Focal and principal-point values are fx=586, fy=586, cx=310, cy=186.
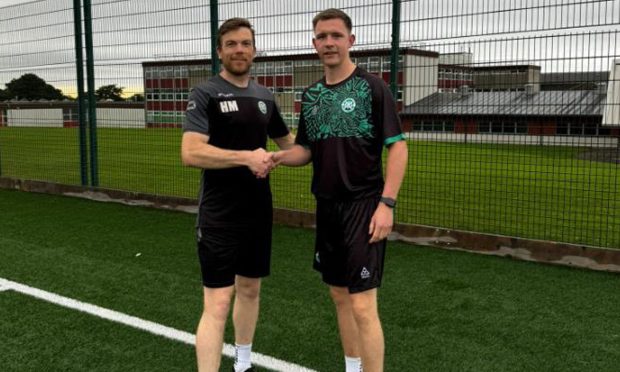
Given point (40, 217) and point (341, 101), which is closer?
point (341, 101)

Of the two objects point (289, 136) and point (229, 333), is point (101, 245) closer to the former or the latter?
point (229, 333)

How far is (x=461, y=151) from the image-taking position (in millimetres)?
7242

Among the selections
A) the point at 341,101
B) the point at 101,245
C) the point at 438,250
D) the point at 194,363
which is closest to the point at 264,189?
the point at 341,101

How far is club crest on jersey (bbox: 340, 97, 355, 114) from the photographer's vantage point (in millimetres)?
2822

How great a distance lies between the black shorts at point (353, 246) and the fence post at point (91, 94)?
791 centimetres

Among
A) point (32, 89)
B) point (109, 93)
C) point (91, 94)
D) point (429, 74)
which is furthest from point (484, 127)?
point (32, 89)

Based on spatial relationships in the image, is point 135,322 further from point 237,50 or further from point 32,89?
point 32,89

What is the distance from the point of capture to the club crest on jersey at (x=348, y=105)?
282 cm

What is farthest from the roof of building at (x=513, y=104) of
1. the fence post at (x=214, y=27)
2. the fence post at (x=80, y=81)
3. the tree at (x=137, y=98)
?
the fence post at (x=80, y=81)

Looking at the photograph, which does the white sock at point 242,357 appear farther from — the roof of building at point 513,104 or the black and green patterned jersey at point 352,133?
the roof of building at point 513,104

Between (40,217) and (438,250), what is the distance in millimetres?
5564

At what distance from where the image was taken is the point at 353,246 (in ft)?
9.50

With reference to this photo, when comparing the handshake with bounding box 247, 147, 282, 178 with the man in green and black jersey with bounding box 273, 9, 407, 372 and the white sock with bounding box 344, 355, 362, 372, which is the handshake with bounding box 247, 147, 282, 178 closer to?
the man in green and black jersey with bounding box 273, 9, 407, 372

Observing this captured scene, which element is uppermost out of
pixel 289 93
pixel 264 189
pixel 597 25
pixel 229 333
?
pixel 597 25
